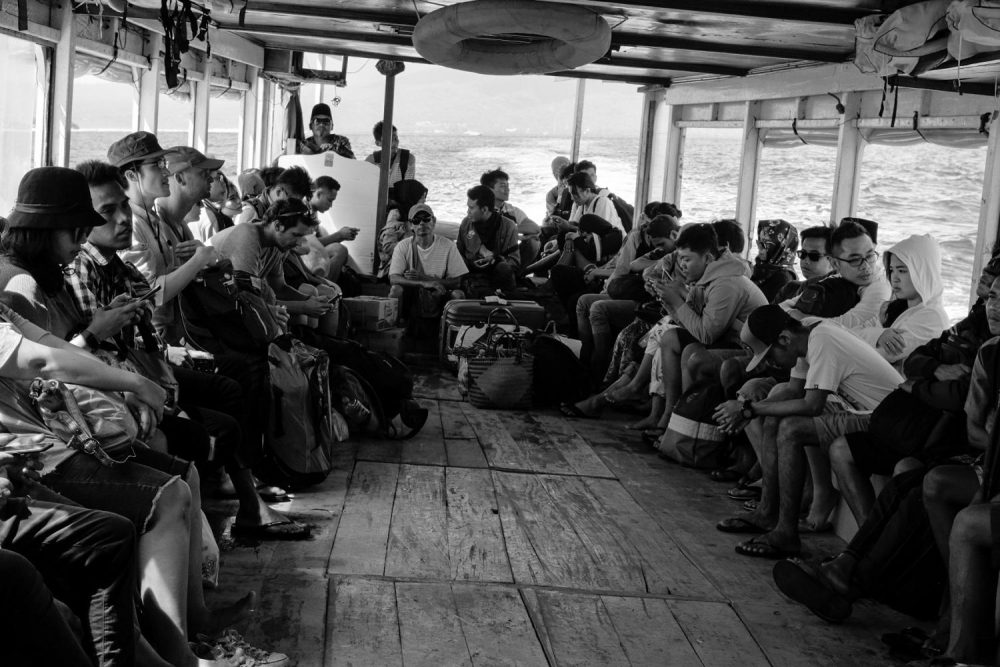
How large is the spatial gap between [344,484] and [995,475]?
106 inches

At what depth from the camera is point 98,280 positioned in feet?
11.0

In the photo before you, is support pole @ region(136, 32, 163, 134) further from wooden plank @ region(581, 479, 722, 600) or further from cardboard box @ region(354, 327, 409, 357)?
wooden plank @ region(581, 479, 722, 600)

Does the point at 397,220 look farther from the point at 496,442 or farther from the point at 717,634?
the point at 717,634

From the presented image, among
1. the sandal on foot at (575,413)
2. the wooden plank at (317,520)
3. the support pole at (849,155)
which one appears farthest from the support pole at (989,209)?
the wooden plank at (317,520)

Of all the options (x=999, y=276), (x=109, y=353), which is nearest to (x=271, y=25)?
(x=109, y=353)

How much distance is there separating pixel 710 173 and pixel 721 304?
6021 millimetres

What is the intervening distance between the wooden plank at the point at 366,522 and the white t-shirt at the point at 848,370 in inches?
70.0

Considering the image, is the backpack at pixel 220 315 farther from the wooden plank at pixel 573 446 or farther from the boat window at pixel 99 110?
the boat window at pixel 99 110

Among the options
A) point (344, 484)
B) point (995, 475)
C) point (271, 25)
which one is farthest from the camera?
point (271, 25)

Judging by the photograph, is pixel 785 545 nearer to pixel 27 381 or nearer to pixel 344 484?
pixel 344 484

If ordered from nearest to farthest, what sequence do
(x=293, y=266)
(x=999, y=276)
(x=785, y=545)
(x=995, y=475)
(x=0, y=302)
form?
(x=0, y=302) → (x=995, y=475) → (x=999, y=276) → (x=785, y=545) → (x=293, y=266)

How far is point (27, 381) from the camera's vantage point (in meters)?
2.62

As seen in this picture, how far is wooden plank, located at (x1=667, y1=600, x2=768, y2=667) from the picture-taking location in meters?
3.14

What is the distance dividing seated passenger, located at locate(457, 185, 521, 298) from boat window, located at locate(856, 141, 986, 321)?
8.83 feet
